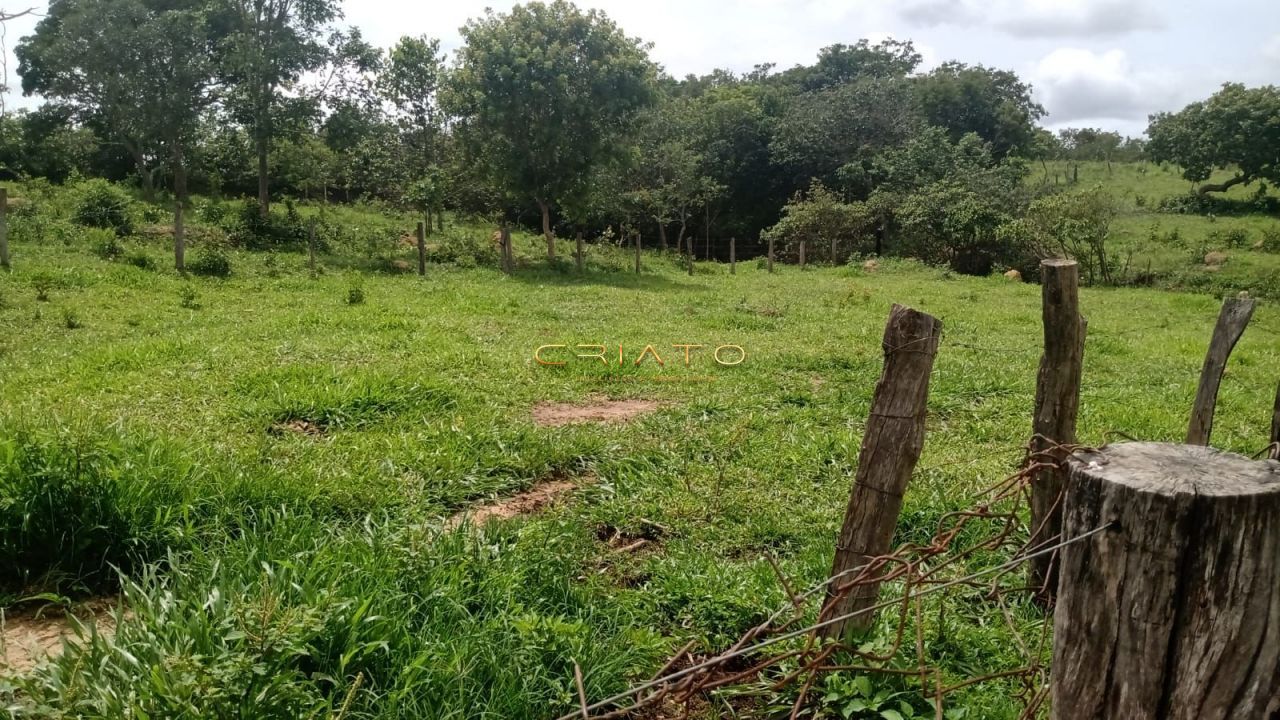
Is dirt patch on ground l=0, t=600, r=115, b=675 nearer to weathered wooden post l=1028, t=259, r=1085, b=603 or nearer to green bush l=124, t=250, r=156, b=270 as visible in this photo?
weathered wooden post l=1028, t=259, r=1085, b=603

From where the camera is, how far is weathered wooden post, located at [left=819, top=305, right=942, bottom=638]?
8.52 ft

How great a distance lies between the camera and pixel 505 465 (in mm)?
5465

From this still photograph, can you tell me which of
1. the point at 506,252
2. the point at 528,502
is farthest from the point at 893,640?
the point at 506,252

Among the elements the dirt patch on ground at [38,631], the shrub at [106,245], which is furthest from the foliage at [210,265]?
the dirt patch on ground at [38,631]

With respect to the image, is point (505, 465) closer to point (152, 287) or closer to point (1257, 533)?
point (1257, 533)

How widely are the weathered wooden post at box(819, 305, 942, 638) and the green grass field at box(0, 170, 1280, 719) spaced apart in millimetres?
520

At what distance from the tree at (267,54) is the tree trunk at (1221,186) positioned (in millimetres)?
39068

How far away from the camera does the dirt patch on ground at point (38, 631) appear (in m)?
2.86

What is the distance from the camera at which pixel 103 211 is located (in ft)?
58.9

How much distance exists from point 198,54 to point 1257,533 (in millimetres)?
28443

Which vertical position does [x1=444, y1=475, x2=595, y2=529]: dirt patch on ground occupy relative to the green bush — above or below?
below

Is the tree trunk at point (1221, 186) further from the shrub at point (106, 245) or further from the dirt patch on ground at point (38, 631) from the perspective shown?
the dirt patch on ground at point (38, 631)

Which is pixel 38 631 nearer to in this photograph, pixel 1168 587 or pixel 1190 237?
pixel 1168 587

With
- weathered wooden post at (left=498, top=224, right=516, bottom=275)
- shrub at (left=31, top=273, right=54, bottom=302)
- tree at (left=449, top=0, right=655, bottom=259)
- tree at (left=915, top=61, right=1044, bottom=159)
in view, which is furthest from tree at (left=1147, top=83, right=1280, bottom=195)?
shrub at (left=31, top=273, right=54, bottom=302)
